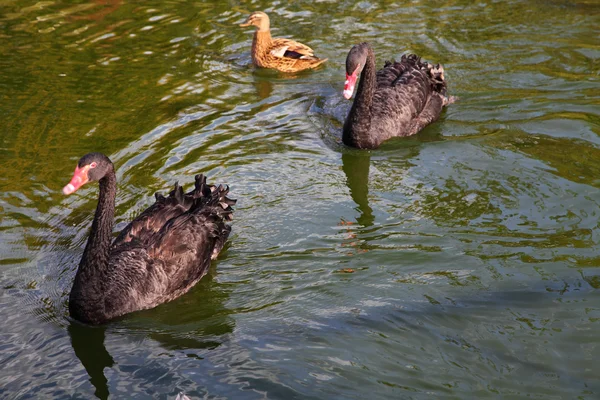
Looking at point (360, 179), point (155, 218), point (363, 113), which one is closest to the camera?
point (155, 218)

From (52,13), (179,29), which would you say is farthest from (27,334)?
(52,13)

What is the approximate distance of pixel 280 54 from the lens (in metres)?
11.1

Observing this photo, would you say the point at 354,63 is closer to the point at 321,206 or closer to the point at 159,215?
the point at 321,206

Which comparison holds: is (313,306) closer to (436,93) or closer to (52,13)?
(436,93)

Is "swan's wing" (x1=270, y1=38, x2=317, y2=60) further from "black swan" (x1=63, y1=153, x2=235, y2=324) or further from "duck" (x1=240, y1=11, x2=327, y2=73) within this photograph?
"black swan" (x1=63, y1=153, x2=235, y2=324)

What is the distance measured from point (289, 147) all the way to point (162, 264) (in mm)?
3050

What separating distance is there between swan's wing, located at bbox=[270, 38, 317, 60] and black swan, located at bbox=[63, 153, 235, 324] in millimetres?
4384

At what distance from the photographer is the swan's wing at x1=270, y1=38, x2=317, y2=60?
11141 millimetres

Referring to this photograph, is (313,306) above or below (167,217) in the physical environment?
below

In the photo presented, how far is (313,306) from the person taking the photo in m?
6.30

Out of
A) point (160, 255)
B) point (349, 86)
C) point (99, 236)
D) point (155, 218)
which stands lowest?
A: point (160, 255)

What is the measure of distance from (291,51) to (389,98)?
7.44 ft

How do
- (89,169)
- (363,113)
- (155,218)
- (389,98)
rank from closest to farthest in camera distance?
(89,169) → (155,218) → (363,113) → (389,98)

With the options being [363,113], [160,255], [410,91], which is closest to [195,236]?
[160,255]
